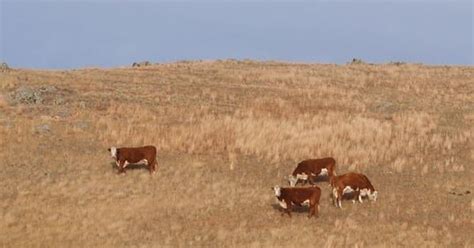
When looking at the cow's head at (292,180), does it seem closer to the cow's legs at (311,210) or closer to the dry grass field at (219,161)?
the dry grass field at (219,161)

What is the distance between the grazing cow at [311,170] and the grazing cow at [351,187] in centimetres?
170

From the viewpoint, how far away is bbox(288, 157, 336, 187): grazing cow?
80.0 ft

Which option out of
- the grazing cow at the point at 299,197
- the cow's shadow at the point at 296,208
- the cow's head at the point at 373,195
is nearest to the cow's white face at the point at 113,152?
the cow's shadow at the point at 296,208

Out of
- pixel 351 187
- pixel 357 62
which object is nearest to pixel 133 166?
pixel 351 187

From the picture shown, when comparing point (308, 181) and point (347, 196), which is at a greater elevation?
point (308, 181)

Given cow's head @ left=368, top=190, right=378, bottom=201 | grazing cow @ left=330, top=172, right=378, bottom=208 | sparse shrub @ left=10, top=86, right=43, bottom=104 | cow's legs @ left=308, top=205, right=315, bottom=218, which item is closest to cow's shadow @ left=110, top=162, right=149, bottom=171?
cow's legs @ left=308, top=205, right=315, bottom=218

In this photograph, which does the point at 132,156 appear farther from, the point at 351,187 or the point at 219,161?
the point at 351,187

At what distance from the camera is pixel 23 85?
131ft

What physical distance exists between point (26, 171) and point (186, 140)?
7.16 m

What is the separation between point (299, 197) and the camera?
838 inches

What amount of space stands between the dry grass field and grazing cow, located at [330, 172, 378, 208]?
410mm

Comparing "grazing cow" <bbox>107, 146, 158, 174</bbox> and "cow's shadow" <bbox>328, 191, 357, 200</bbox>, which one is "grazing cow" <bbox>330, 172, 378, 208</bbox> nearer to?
"cow's shadow" <bbox>328, 191, 357, 200</bbox>

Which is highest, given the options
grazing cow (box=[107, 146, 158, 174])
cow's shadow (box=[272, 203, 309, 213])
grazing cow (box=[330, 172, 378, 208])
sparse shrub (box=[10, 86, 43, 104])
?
sparse shrub (box=[10, 86, 43, 104])

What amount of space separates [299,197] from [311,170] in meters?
3.29
